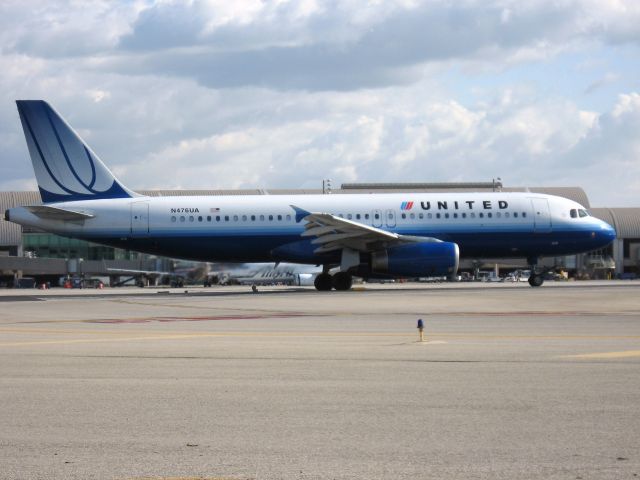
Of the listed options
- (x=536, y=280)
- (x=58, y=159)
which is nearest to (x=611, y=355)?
(x=536, y=280)

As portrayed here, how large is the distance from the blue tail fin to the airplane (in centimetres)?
4

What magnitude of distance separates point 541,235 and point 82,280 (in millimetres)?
47421

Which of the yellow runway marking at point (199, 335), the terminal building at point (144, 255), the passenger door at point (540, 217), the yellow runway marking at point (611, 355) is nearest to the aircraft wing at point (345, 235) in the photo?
the passenger door at point (540, 217)

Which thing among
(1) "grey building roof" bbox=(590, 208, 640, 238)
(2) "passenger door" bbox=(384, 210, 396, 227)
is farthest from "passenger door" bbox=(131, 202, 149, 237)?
(1) "grey building roof" bbox=(590, 208, 640, 238)

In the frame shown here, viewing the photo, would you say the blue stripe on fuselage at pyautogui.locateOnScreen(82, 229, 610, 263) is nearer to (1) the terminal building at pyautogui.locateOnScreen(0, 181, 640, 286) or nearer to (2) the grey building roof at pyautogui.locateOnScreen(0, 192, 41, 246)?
(1) the terminal building at pyautogui.locateOnScreen(0, 181, 640, 286)

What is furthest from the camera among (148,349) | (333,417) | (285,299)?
(285,299)

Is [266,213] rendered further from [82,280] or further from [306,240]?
[82,280]

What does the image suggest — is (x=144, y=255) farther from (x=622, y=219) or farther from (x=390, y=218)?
(x=390, y=218)

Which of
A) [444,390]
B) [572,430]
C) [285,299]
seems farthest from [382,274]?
[572,430]

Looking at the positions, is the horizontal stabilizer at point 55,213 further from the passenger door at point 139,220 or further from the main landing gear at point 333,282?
the main landing gear at point 333,282

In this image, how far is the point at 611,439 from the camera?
29.3ft

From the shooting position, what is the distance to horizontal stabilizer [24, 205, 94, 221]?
42.2m

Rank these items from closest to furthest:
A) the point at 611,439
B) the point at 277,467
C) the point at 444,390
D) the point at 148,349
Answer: the point at 277,467 < the point at 611,439 < the point at 444,390 < the point at 148,349

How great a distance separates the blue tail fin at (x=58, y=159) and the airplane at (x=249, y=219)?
4 centimetres
